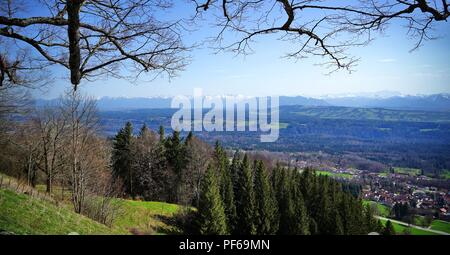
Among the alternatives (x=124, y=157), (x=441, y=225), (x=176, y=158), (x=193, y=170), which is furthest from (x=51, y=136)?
(x=441, y=225)

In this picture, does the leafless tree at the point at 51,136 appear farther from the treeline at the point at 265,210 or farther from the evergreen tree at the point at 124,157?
the evergreen tree at the point at 124,157

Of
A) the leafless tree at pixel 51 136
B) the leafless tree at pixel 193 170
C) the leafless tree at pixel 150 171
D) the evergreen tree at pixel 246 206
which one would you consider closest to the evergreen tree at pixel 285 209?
the evergreen tree at pixel 246 206

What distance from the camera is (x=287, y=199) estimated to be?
30.4 m

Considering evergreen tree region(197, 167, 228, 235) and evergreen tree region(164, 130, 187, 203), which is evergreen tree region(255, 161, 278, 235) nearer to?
evergreen tree region(197, 167, 228, 235)

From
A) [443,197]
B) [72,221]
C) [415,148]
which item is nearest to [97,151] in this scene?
[72,221]

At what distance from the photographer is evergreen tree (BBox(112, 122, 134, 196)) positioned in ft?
121

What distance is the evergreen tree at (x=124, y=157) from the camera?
37.0 m

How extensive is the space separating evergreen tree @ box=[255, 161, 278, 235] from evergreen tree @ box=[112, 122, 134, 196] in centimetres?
1632

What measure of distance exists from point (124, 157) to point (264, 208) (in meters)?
18.6

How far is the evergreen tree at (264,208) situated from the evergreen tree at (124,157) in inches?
642

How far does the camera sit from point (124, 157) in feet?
122

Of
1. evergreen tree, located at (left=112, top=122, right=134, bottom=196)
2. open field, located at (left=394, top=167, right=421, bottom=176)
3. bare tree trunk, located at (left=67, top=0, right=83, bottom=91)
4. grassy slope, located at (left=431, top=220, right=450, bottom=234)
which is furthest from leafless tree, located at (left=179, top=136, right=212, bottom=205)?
open field, located at (left=394, top=167, right=421, bottom=176)
